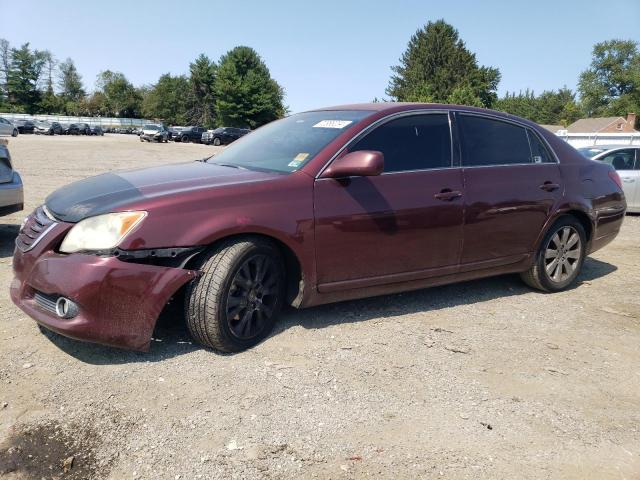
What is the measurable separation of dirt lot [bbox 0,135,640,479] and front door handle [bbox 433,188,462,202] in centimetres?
95

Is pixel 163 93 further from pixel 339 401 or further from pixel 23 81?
pixel 339 401

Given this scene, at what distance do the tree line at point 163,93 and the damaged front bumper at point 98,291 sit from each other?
69973 mm

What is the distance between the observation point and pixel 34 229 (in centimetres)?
329

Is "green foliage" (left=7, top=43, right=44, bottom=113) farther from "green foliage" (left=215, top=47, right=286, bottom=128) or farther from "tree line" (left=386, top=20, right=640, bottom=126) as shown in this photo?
"tree line" (left=386, top=20, right=640, bottom=126)

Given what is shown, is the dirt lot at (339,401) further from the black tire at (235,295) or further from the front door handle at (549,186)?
the front door handle at (549,186)

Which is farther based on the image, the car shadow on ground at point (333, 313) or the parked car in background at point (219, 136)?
the parked car in background at point (219, 136)

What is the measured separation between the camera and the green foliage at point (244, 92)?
70.5 metres

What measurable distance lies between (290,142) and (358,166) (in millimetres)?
795

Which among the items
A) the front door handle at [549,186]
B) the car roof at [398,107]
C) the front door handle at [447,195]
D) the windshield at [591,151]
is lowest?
the front door handle at [447,195]

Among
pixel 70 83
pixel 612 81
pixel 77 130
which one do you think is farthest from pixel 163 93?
pixel 612 81

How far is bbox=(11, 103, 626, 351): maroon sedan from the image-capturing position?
119 inches

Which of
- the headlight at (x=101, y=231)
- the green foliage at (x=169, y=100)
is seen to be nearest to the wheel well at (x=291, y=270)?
the headlight at (x=101, y=231)

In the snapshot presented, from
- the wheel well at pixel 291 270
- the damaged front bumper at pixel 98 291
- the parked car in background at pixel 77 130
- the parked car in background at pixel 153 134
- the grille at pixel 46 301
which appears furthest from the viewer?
the parked car in background at pixel 77 130

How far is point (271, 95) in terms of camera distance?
7269cm
